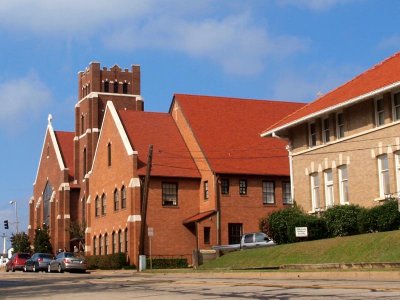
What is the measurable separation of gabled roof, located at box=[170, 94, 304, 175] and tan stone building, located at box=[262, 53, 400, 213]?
11900 millimetres

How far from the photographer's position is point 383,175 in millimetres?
34156

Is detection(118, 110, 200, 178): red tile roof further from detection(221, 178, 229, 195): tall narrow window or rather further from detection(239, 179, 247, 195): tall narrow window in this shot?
detection(239, 179, 247, 195): tall narrow window

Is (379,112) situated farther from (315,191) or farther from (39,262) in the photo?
(39,262)

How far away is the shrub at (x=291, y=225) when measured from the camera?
36.3m

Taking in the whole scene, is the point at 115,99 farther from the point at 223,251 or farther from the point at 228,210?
the point at 223,251

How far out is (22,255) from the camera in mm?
59375

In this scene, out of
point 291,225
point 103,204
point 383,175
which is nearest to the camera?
point 383,175

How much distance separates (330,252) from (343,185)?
862 centimetres

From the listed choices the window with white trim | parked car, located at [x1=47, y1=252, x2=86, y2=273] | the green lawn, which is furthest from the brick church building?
the green lawn

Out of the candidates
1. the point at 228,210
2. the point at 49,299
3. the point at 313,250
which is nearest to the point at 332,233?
the point at 313,250

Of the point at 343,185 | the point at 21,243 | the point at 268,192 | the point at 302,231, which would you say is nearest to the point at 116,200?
the point at 268,192

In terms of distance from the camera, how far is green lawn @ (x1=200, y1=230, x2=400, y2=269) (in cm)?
2598

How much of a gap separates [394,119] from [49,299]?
70.2 feet

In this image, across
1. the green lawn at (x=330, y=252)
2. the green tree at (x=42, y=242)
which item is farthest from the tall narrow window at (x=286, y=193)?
the green tree at (x=42, y=242)
